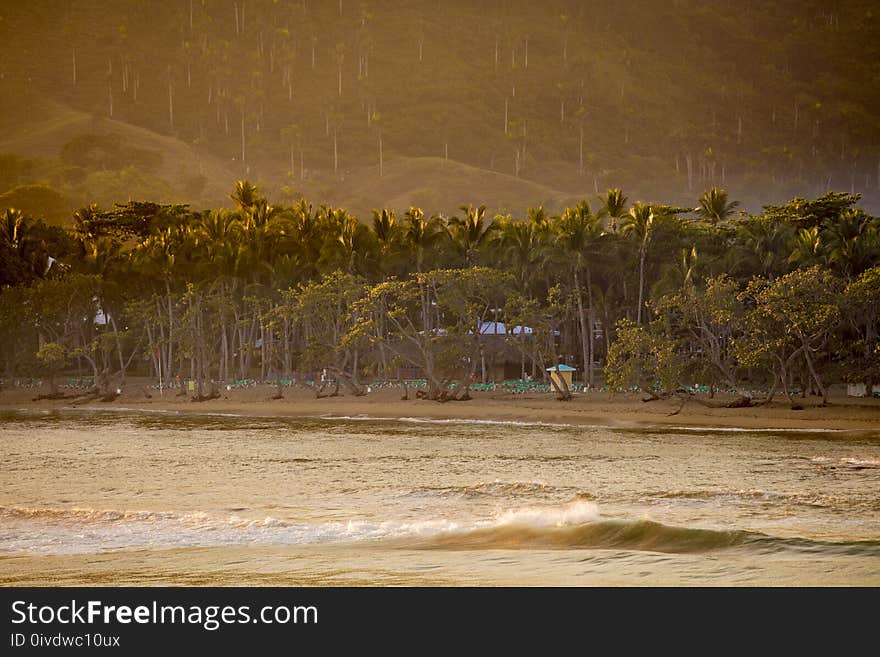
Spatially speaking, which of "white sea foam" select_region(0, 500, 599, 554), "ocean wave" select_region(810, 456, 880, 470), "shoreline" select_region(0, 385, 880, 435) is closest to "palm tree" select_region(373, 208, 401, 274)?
"shoreline" select_region(0, 385, 880, 435)

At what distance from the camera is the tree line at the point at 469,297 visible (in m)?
42.4

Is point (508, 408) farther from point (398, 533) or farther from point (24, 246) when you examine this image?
point (24, 246)

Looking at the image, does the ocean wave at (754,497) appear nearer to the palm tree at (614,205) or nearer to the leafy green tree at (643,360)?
the leafy green tree at (643,360)

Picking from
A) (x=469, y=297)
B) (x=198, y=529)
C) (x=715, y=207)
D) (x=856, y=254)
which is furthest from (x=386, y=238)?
(x=198, y=529)

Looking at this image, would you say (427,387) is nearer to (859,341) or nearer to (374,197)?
(859,341)

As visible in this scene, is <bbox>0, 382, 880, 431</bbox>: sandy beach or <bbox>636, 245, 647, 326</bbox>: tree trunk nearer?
<bbox>0, 382, 880, 431</bbox>: sandy beach

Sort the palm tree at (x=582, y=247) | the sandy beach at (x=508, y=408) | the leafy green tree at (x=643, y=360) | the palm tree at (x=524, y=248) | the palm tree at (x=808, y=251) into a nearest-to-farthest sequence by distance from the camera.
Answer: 1. the sandy beach at (x=508, y=408)
2. the leafy green tree at (x=643, y=360)
3. the palm tree at (x=808, y=251)
4. the palm tree at (x=582, y=247)
5. the palm tree at (x=524, y=248)

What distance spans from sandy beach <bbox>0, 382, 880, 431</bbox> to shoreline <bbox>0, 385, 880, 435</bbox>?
0.13 feet

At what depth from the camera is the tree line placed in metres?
42.4

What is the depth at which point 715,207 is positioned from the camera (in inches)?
2591

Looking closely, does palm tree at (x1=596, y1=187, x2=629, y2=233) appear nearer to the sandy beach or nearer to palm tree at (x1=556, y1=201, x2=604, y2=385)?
palm tree at (x1=556, y1=201, x2=604, y2=385)

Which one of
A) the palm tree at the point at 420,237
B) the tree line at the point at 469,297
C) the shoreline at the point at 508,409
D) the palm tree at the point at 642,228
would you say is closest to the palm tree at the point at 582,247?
the tree line at the point at 469,297

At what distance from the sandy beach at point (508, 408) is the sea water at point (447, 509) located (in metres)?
3.38
